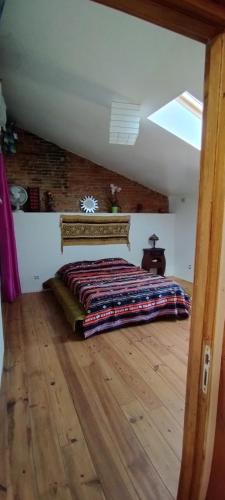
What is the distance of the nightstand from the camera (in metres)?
5.00

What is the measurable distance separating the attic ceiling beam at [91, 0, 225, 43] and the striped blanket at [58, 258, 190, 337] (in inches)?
95.7

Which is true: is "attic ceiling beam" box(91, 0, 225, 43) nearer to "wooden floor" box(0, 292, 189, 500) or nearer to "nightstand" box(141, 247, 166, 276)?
"wooden floor" box(0, 292, 189, 500)

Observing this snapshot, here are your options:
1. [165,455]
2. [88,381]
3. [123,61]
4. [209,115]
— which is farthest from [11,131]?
A: [165,455]

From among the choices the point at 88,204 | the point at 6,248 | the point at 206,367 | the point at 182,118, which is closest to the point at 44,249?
the point at 6,248

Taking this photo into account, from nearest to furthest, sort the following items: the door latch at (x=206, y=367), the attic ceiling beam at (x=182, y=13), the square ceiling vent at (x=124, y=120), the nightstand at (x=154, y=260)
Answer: the attic ceiling beam at (x=182, y=13) < the door latch at (x=206, y=367) < the square ceiling vent at (x=124, y=120) < the nightstand at (x=154, y=260)

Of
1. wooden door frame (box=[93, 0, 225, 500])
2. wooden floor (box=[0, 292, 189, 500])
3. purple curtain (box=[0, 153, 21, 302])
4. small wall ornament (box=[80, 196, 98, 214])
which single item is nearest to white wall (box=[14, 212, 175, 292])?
purple curtain (box=[0, 153, 21, 302])

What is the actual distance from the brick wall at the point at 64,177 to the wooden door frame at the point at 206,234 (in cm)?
414

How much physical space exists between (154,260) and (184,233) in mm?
773

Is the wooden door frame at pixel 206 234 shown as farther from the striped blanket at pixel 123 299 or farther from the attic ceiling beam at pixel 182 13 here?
the striped blanket at pixel 123 299

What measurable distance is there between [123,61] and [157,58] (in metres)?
0.27

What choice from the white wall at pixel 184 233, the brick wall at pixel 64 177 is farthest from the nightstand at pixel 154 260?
the brick wall at pixel 64 177

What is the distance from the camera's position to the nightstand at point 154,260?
5.00 meters

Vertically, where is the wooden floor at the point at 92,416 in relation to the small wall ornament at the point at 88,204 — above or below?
below

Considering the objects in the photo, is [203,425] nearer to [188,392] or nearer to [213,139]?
[188,392]
